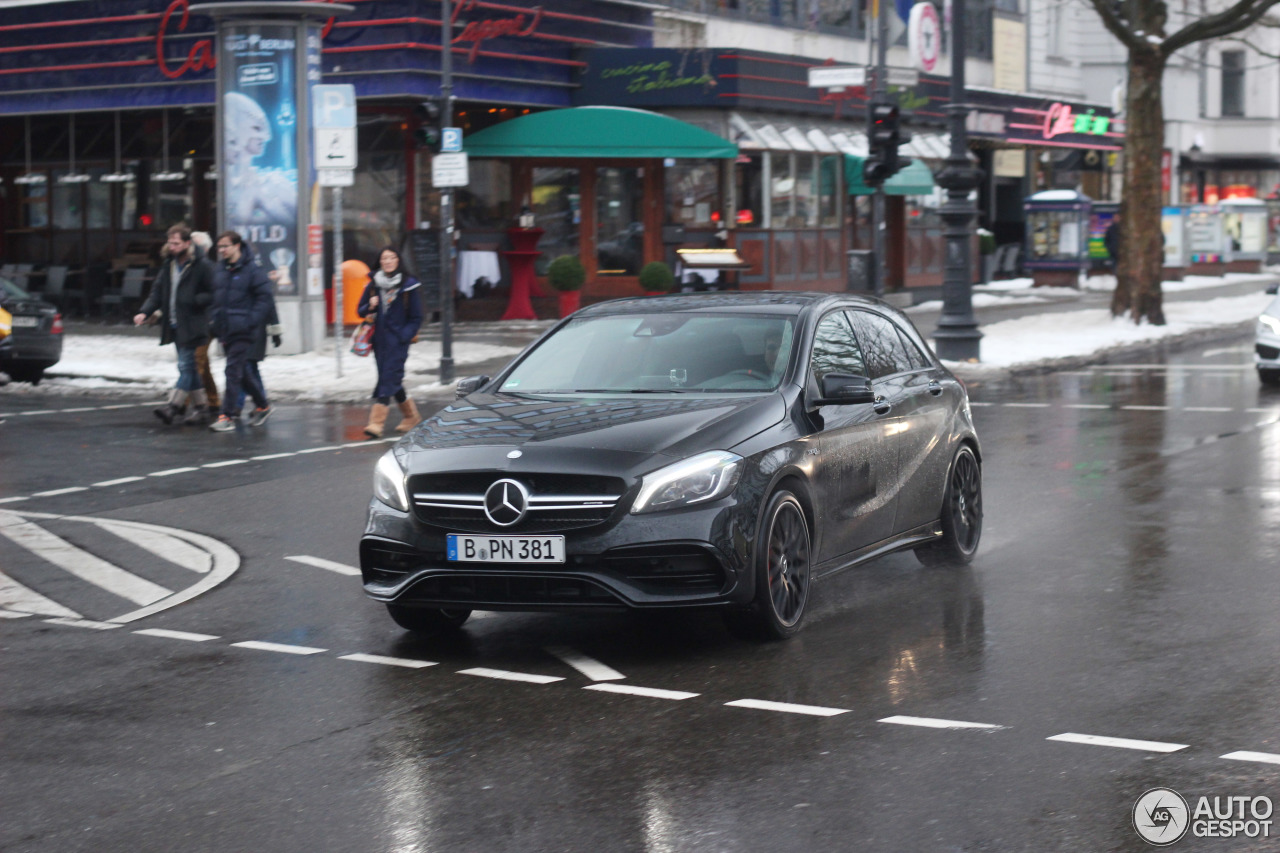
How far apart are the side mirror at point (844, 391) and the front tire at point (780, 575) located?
58 cm

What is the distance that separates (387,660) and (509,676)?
2.11 feet

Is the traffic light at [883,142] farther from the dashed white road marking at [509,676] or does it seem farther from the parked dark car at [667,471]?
the dashed white road marking at [509,676]

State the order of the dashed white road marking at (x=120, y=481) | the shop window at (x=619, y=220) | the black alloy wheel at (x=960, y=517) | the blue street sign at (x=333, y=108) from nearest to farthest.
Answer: the black alloy wheel at (x=960, y=517) < the dashed white road marking at (x=120, y=481) < the blue street sign at (x=333, y=108) < the shop window at (x=619, y=220)

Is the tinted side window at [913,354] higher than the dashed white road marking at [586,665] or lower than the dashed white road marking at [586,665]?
higher

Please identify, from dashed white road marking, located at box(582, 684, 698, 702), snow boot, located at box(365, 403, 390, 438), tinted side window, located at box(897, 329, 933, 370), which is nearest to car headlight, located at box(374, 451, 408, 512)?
dashed white road marking, located at box(582, 684, 698, 702)

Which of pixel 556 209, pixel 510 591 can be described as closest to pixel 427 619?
pixel 510 591

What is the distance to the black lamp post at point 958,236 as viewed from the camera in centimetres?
2284

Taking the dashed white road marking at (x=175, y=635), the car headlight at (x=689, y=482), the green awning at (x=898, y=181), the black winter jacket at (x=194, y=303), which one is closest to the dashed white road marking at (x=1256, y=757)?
the car headlight at (x=689, y=482)

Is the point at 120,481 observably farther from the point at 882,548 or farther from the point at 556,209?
the point at 556,209

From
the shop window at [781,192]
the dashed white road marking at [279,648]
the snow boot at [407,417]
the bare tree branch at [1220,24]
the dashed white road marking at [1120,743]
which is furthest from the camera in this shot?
the shop window at [781,192]

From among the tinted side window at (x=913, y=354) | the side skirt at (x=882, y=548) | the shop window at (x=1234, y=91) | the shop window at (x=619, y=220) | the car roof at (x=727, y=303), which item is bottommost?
the side skirt at (x=882, y=548)

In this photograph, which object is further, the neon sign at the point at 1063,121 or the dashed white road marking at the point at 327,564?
the neon sign at the point at 1063,121

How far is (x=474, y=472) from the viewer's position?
7.13 metres

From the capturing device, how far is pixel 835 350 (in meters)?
8.52
